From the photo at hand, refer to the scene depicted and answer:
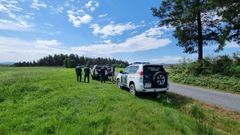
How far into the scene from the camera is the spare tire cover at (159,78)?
12.7 metres

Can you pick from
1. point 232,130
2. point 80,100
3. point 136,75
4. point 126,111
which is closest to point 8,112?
point 80,100

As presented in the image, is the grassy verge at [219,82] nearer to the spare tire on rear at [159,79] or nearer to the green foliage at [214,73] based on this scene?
the green foliage at [214,73]

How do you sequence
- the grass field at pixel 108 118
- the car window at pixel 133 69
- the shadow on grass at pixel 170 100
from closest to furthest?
the grass field at pixel 108 118 → the shadow on grass at pixel 170 100 → the car window at pixel 133 69

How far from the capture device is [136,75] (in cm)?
1341

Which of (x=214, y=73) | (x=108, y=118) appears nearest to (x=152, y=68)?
(x=108, y=118)

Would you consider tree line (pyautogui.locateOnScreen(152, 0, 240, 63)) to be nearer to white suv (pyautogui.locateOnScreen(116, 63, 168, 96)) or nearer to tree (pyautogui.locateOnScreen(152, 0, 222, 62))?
tree (pyautogui.locateOnScreen(152, 0, 222, 62))

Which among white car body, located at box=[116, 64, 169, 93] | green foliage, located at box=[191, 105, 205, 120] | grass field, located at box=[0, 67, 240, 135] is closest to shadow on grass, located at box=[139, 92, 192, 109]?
grass field, located at box=[0, 67, 240, 135]

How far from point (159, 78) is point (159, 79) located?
60 millimetres

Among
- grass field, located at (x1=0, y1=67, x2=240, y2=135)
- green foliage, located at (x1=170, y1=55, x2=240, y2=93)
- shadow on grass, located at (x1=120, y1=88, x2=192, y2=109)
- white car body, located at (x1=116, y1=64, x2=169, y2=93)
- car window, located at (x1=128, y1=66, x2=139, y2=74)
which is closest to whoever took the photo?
grass field, located at (x1=0, y1=67, x2=240, y2=135)

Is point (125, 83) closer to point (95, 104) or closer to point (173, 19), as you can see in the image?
point (95, 104)

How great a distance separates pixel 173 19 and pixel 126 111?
20.4m

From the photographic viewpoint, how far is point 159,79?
1280 centimetres

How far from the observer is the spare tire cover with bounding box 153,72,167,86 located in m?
12.7

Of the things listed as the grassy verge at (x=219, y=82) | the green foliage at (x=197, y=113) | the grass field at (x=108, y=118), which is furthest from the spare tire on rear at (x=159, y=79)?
the grassy verge at (x=219, y=82)
